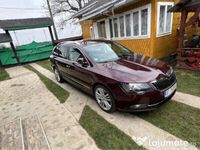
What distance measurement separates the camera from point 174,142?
2.33 meters

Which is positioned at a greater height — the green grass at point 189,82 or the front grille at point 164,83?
the front grille at point 164,83

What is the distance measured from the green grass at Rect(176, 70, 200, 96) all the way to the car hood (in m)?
1.42

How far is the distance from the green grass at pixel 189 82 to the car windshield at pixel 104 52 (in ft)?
6.37

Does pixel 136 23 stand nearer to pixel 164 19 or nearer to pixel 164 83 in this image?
pixel 164 19

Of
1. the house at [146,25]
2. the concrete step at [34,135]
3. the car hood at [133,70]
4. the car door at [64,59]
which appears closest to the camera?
the concrete step at [34,135]

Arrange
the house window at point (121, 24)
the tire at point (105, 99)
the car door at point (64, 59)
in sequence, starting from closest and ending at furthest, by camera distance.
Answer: the tire at point (105, 99) < the car door at point (64, 59) < the house window at point (121, 24)

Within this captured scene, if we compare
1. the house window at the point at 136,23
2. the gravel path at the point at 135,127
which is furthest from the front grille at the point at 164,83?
the house window at the point at 136,23

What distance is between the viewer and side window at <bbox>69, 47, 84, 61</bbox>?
386cm

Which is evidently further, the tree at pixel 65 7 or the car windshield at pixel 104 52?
the tree at pixel 65 7

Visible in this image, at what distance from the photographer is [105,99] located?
3.22 metres

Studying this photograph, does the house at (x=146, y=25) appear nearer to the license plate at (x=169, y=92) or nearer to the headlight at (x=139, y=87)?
the license plate at (x=169, y=92)

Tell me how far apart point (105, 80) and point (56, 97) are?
224 cm

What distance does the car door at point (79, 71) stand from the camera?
353cm

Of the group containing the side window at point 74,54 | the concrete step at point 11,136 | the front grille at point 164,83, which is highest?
the side window at point 74,54
